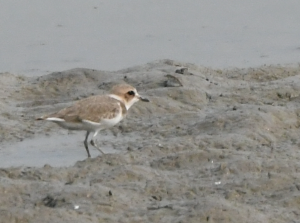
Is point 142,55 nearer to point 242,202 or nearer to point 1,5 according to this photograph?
point 1,5

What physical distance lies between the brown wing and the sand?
434 millimetres

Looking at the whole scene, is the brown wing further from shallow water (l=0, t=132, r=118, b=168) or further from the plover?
shallow water (l=0, t=132, r=118, b=168)

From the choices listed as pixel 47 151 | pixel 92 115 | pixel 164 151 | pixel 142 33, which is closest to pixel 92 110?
pixel 92 115

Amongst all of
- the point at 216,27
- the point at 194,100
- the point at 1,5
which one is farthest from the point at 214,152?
the point at 1,5

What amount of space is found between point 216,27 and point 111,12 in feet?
6.44

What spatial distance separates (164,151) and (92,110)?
0.91m

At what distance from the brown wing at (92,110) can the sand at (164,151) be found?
1.42 feet

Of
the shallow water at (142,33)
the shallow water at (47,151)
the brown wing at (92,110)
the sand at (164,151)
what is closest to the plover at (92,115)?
the brown wing at (92,110)

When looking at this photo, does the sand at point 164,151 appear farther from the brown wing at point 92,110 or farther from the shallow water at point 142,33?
the shallow water at point 142,33

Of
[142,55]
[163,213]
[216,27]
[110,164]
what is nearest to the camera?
[163,213]

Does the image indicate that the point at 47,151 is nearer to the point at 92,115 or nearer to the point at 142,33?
the point at 92,115

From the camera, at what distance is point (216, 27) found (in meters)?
14.2

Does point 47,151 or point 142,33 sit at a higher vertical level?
point 142,33

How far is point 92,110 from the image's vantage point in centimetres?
877
